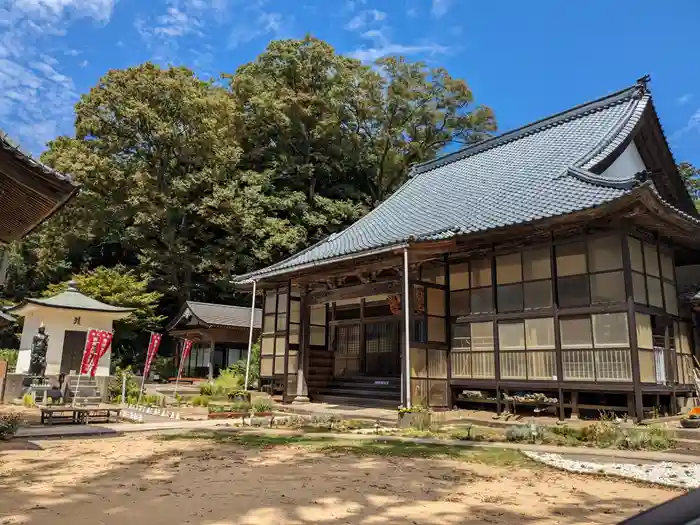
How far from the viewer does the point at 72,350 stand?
866 inches

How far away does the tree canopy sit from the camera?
3297 centimetres

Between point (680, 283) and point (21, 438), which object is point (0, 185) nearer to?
point (21, 438)

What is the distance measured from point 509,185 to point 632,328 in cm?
609

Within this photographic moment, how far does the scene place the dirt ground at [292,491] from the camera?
468 cm

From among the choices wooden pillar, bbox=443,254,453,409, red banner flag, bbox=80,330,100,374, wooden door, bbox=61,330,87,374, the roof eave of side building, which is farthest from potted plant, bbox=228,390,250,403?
wooden door, bbox=61,330,87,374

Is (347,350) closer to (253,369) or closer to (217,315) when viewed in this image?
(253,369)

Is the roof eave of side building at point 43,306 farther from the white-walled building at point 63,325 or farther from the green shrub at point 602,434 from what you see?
the green shrub at point 602,434

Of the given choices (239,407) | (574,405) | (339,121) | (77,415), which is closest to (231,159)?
(339,121)

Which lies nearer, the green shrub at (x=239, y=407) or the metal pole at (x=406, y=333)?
the metal pole at (x=406, y=333)

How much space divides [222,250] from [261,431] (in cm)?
2362

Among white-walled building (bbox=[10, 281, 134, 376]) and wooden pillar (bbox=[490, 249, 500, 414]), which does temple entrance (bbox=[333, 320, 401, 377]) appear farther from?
white-walled building (bbox=[10, 281, 134, 376])

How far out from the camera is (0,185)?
8391 millimetres

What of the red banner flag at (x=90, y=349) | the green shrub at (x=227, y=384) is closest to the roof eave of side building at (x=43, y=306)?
the green shrub at (x=227, y=384)

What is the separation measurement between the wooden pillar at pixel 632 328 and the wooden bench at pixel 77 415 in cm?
1203
